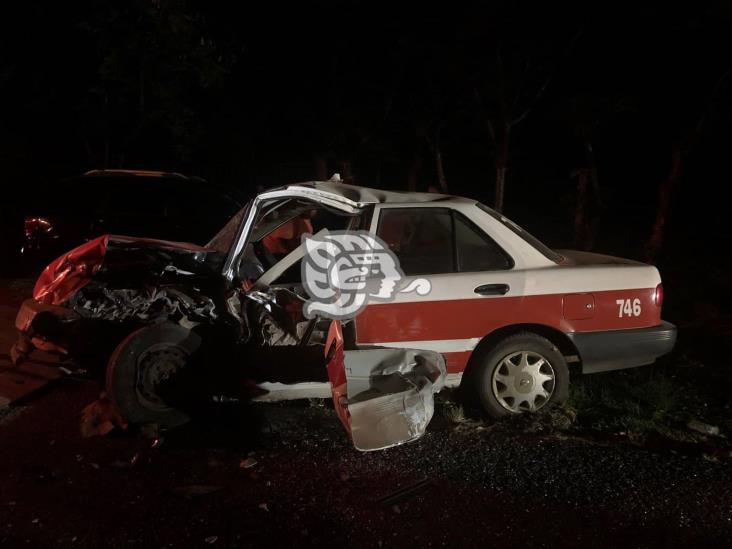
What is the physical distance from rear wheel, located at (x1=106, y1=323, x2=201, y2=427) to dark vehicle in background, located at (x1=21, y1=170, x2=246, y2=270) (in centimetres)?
439

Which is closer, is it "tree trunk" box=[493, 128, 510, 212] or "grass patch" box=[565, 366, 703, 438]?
"grass patch" box=[565, 366, 703, 438]

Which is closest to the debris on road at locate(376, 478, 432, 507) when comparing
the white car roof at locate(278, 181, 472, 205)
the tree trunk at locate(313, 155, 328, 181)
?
the white car roof at locate(278, 181, 472, 205)

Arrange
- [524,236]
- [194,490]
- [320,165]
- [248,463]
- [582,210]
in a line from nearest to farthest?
[194,490] → [248,463] → [524,236] → [582,210] → [320,165]

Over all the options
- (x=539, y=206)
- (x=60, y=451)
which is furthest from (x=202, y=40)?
(x=539, y=206)

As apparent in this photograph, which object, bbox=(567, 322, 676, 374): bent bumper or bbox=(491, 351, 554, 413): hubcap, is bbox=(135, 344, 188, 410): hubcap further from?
bbox=(567, 322, 676, 374): bent bumper

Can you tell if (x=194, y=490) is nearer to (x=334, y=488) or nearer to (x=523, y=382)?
(x=334, y=488)

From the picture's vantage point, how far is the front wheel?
475 cm

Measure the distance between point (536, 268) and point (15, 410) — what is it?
3.95 metres

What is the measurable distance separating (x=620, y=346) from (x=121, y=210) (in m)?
6.51

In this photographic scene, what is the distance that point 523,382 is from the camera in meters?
4.79

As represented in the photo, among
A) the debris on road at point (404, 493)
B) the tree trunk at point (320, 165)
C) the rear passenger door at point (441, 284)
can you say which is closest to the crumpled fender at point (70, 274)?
the rear passenger door at point (441, 284)

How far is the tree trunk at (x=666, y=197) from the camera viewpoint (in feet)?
35.1

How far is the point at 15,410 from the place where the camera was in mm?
5027

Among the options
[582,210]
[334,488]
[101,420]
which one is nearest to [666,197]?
[582,210]
